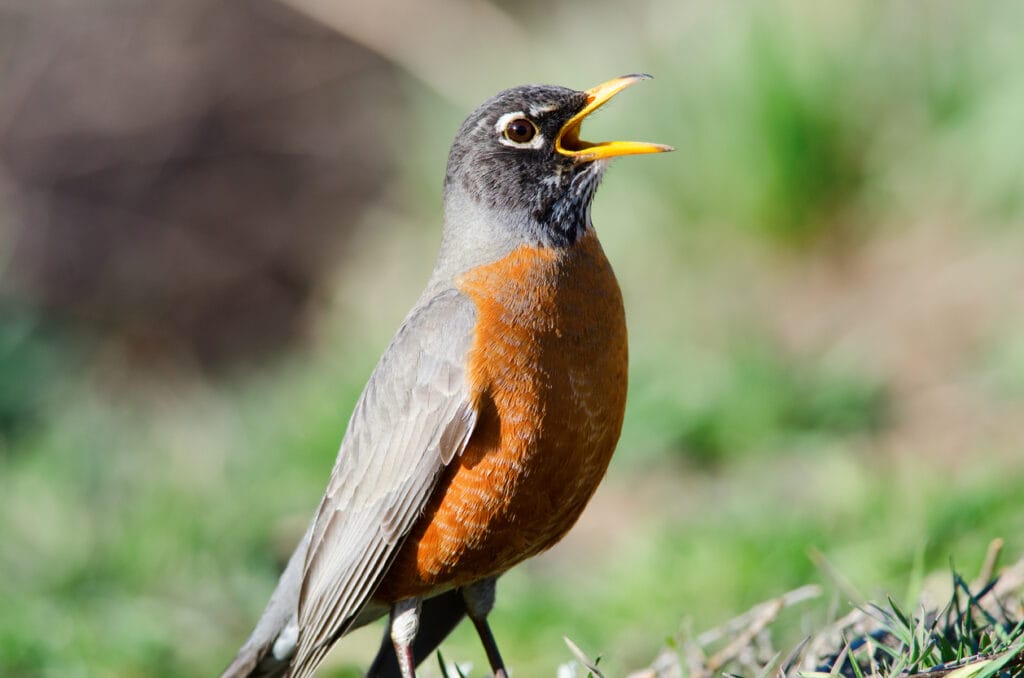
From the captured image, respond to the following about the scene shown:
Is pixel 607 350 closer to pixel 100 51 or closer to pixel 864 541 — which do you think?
pixel 864 541

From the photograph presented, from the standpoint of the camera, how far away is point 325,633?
364cm

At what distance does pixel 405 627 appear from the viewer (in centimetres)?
367

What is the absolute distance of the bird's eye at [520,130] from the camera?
3936mm

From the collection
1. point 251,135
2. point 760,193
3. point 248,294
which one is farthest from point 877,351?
point 251,135

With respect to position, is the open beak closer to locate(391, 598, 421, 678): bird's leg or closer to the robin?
the robin

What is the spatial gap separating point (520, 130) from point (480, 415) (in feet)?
3.24

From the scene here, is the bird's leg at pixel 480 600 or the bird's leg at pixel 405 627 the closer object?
the bird's leg at pixel 405 627

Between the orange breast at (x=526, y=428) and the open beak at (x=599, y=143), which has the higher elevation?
the open beak at (x=599, y=143)

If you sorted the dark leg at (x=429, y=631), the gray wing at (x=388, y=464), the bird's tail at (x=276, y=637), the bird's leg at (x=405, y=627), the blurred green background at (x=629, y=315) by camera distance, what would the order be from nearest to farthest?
the gray wing at (x=388, y=464) < the bird's leg at (x=405, y=627) < the dark leg at (x=429, y=631) < the bird's tail at (x=276, y=637) < the blurred green background at (x=629, y=315)

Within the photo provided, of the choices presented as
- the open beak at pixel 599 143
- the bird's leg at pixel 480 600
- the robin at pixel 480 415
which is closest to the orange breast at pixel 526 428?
the robin at pixel 480 415

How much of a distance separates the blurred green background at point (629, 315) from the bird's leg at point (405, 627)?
111cm

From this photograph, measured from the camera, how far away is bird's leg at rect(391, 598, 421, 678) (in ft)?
11.9

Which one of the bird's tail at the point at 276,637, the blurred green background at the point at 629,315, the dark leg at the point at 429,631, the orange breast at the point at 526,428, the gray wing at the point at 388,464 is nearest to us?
the orange breast at the point at 526,428

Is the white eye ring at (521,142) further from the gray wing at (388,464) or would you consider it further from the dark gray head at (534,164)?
the gray wing at (388,464)
